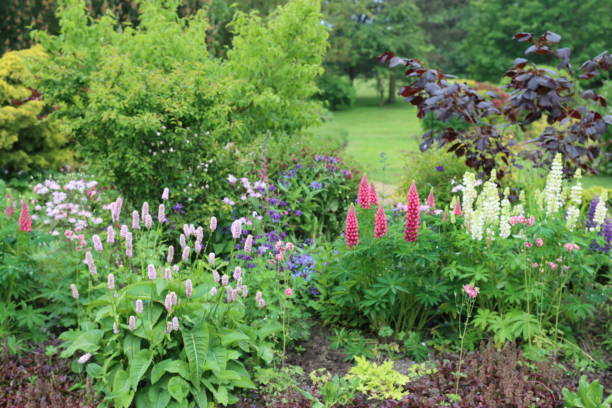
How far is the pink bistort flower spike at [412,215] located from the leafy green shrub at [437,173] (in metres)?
2.89

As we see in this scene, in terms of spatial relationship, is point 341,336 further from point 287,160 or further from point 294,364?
Answer: point 287,160

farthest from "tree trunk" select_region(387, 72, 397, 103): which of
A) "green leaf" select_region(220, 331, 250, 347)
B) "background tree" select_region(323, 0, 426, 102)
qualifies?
"green leaf" select_region(220, 331, 250, 347)

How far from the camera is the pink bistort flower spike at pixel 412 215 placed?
12.1ft

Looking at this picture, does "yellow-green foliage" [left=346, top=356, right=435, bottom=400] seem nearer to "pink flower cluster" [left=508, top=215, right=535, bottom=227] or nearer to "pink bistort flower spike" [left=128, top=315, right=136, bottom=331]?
"pink flower cluster" [left=508, top=215, right=535, bottom=227]

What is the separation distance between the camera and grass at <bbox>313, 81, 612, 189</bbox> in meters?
11.1

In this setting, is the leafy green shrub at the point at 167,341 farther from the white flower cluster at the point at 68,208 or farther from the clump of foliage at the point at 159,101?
the clump of foliage at the point at 159,101

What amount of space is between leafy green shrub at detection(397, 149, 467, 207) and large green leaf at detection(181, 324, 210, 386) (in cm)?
402

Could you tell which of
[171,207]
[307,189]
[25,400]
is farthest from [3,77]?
[25,400]

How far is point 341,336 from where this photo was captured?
3.98m

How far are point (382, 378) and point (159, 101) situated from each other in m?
3.19

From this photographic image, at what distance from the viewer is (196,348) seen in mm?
3117

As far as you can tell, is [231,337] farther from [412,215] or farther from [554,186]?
[554,186]

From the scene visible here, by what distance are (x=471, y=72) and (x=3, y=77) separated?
1005 inches

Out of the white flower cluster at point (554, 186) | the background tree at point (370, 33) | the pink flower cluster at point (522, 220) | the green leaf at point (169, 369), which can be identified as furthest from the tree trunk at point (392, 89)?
the green leaf at point (169, 369)
